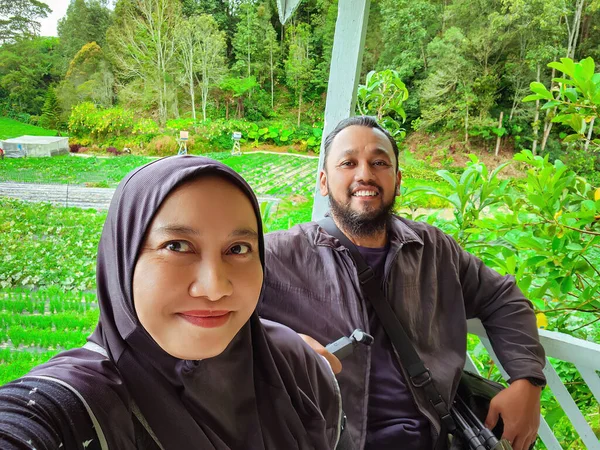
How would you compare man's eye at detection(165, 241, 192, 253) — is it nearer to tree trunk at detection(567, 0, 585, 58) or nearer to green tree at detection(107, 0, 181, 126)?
green tree at detection(107, 0, 181, 126)

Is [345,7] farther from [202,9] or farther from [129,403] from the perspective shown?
[129,403]

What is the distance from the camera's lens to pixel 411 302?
1.22m

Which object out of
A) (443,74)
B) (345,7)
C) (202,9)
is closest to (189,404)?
(202,9)

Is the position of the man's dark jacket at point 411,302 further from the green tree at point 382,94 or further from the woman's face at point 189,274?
the green tree at point 382,94

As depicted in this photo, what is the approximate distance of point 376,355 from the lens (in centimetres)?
117

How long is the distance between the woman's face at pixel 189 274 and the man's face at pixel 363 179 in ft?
2.72

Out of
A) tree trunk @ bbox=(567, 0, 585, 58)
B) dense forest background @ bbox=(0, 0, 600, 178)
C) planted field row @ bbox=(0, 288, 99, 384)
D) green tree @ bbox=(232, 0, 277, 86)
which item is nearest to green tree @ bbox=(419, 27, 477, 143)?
dense forest background @ bbox=(0, 0, 600, 178)

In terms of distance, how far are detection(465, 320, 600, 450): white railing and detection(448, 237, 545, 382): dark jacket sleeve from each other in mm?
66

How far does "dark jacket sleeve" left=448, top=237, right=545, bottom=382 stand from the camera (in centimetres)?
118

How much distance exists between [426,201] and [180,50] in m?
1.40

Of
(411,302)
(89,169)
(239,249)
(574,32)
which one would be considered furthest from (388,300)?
(574,32)

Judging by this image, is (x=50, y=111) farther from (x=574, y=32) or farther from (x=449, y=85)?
(x=574, y=32)

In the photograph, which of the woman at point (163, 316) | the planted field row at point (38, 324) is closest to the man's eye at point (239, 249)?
the woman at point (163, 316)

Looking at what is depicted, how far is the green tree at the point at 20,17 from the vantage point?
40.2 inches
